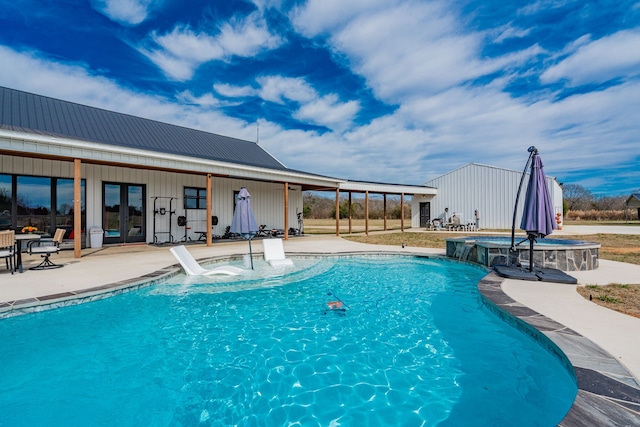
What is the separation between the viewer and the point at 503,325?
3.77 m

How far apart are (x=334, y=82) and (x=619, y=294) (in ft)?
50.1

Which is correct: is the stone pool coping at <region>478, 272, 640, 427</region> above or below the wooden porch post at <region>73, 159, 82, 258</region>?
below

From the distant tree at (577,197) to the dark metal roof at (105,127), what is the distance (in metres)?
48.0

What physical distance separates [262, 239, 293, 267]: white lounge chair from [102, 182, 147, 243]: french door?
6.26 metres

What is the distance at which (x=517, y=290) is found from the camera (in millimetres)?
4812

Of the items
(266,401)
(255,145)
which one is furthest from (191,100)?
(266,401)

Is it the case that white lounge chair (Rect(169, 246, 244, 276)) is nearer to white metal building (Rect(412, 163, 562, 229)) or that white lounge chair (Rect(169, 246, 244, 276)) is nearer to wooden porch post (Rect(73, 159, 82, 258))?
wooden porch post (Rect(73, 159, 82, 258))

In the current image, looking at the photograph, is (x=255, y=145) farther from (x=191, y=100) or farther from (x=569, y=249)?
(x=569, y=249)

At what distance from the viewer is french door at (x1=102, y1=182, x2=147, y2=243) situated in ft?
36.3

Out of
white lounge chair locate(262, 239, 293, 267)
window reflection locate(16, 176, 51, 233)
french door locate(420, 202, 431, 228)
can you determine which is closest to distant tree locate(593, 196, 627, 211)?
french door locate(420, 202, 431, 228)

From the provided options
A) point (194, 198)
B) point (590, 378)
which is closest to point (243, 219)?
point (194, 198)

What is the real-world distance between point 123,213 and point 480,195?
22207 mm

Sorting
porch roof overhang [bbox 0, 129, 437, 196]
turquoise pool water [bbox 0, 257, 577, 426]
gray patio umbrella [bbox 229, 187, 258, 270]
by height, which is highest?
porch roof overhang [bbox 0, 129, 437, 196]

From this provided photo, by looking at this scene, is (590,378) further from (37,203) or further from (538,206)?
(37,203)
